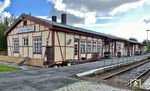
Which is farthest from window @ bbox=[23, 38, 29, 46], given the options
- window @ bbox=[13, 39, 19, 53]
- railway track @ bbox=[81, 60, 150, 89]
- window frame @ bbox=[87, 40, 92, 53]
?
railway track @ bbox=[81, 60, 150, 89]

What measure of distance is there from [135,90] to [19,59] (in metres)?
15.7

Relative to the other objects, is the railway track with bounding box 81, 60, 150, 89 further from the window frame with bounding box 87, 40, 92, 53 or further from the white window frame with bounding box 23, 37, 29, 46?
the white window frame with bounding box 23, 37, 29, 46

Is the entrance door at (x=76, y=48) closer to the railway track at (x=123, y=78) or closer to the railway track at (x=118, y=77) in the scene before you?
the railway track at (x=118, y=77)

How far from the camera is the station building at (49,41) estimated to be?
21.4 m

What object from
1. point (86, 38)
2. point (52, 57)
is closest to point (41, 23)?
point (52, 57)

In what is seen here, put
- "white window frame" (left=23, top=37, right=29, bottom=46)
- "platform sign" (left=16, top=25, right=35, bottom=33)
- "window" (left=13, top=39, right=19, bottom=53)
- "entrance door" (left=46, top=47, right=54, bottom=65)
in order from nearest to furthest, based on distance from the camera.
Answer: "entrance door" (left=46, top=47, right=54, bottom=65) → "platform sign" (left=16, top=25, right=35, bottom=33) → "white window frame" (left=23, top=37, right=29, bottom=46) → "window" (left=13, top=39, right=19, bottom=53)

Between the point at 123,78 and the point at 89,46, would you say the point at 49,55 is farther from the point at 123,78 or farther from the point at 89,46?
→ the point at 89,46

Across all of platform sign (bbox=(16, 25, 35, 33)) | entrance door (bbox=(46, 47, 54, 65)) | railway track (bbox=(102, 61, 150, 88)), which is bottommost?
railway track (bbox=(102, 61, 150, 88))

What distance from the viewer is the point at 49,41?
2150 cm

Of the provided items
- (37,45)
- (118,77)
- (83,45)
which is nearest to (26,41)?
(37,45)

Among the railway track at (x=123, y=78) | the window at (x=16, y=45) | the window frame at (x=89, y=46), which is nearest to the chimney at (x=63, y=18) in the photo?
the window frame at (x=89, y=46)

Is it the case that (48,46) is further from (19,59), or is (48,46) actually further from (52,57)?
(19,59)

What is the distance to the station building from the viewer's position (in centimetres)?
2141

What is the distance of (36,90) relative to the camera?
937 centimetres
